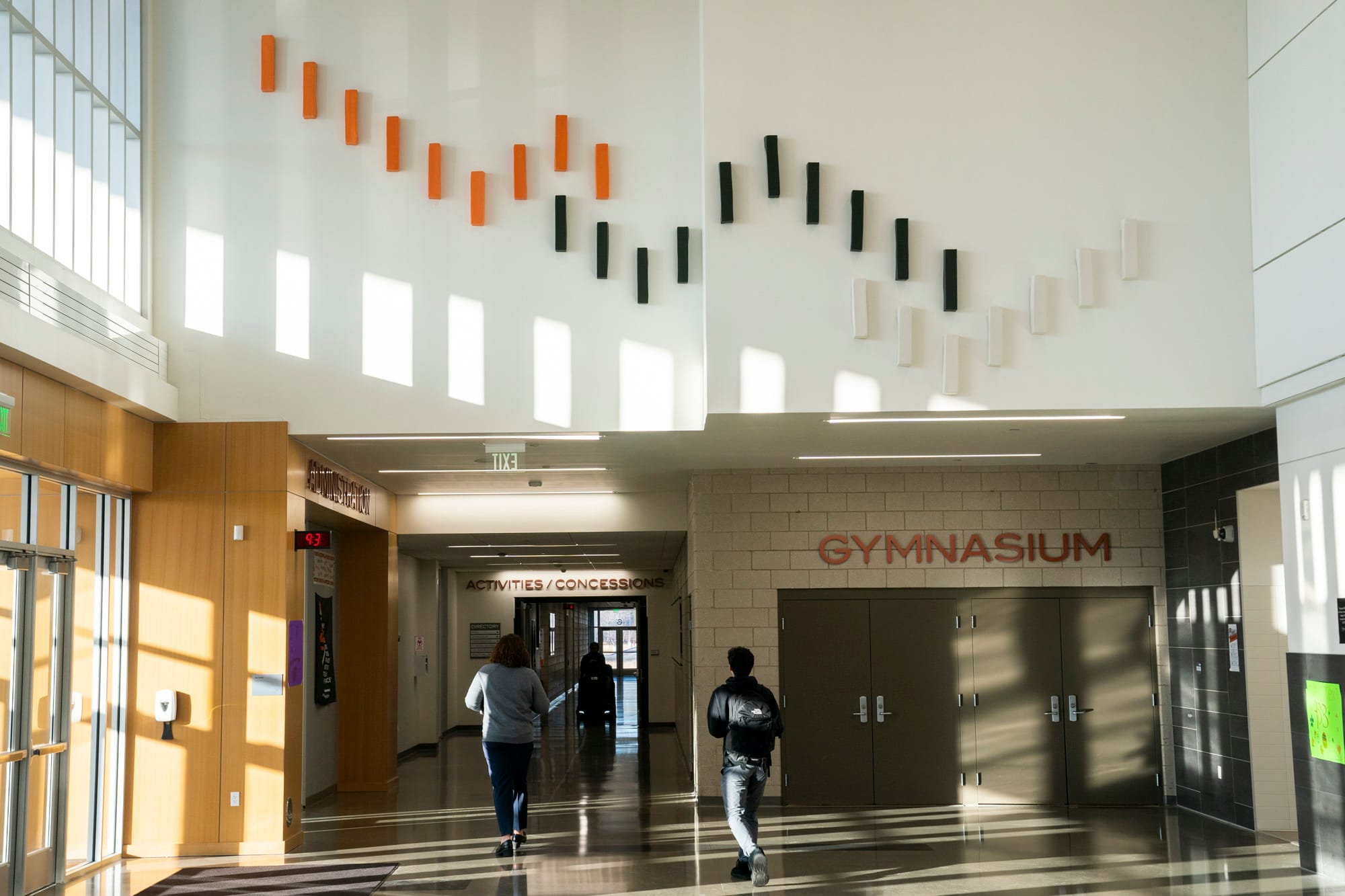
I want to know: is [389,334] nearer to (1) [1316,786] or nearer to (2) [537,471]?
(2) [537,471]

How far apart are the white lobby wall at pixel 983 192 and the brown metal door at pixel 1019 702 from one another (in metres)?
3.61

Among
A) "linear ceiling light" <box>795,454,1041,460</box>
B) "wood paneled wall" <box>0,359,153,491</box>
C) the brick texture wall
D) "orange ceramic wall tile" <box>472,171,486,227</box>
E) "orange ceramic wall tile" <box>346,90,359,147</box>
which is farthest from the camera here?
the brick texture wall

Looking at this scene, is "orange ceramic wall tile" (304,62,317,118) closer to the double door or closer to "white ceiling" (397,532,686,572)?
"white ceiling" (397,532,686,572)

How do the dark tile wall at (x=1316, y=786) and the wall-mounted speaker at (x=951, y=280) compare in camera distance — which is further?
the wall-mounted speaker at (x=951, y=280)

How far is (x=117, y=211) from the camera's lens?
29.3ft

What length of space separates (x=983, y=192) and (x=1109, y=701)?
5.48 m

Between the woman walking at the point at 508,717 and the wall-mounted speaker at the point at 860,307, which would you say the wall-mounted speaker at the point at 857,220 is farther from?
the woman walking at the point at 508,717

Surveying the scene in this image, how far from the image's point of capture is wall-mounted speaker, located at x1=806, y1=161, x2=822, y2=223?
8625 mm

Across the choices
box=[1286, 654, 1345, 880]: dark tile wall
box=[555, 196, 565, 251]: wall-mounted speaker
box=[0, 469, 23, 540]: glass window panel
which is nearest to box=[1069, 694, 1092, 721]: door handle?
box=[1286, 654, 1345, 880]: dark tile wall

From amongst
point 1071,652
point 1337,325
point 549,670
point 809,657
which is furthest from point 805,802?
point 549,670

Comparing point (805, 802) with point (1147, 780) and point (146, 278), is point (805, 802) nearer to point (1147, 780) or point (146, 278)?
point (1147, 780)

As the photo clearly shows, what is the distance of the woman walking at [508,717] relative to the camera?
28.7ft

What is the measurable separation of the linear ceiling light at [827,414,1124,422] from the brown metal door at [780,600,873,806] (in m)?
3.08

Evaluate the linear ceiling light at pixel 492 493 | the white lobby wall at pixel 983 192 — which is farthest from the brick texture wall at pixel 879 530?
the white lobby wall at pixel 983 192
